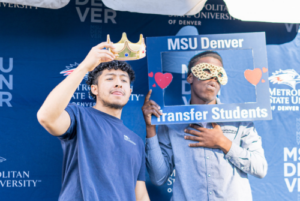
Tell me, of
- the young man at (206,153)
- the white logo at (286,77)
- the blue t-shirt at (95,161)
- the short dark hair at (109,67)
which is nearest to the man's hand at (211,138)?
the young man at (206,153)

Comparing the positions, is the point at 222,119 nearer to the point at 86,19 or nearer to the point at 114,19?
the point at 114,19

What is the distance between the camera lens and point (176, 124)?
2139 millimetres

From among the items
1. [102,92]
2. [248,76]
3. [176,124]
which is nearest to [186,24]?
[248,76]

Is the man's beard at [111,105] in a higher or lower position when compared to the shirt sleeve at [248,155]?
higher

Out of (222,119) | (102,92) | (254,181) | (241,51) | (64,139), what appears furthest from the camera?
(254,181)

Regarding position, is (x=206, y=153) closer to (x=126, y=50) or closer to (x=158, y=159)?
(x=158, y=159)

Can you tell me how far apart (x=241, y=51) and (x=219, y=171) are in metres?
1.01

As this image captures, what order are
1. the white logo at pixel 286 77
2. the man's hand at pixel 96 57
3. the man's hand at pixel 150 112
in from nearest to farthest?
the man's hand at pixel 96 57 → the man's hand at pixel 150 112 → the white logo at pixel 286 77

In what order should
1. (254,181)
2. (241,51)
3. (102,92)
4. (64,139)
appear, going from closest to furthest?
(64,139), (102,92), (241,51), (254,181)

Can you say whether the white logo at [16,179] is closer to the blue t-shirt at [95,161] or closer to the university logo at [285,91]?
the blue t-shirt at [95,161]

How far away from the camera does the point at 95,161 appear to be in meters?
1.64

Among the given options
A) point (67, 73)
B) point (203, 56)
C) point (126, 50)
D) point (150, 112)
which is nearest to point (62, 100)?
point (126, 50)

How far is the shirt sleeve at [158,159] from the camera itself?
200 centimetres

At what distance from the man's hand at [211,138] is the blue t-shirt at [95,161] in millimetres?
494
